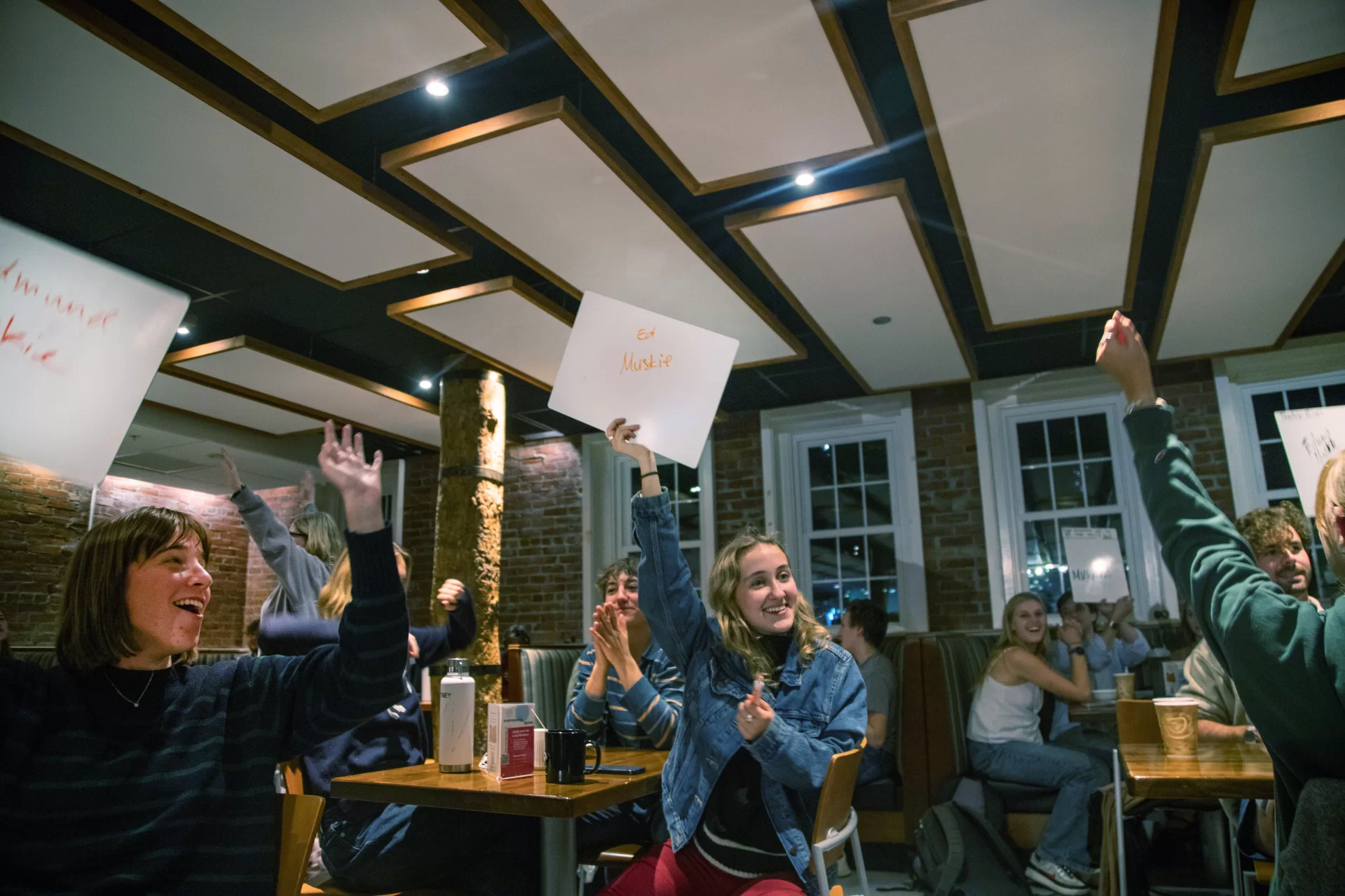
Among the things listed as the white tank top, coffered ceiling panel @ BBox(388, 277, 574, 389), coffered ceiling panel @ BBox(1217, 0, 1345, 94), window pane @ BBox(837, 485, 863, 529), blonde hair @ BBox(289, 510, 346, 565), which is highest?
coffered ceiling panel @ BBox(1217, 0, 1345, 94)

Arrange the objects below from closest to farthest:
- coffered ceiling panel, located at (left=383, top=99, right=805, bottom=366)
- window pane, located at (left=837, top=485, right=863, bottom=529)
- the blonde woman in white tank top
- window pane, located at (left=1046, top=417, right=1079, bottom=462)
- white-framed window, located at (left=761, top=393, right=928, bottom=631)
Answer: coffered ceiling panel, located at (left=383, top=99, right=805, bottom=366) < the blonde woman in white tank top < window pane, located at (left=1046, top=417, right=1079, bottom=462) < white-framed window, located at (left=761, top=393, right=928, bottom=631) < window pane, located at (left=837, top=485, right=863, bottom=529)

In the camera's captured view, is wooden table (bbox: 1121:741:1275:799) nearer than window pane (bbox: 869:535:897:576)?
Yes

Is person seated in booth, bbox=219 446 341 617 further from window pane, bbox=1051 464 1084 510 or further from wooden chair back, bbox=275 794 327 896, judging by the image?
window pane, bbox=1051 464 1084 510

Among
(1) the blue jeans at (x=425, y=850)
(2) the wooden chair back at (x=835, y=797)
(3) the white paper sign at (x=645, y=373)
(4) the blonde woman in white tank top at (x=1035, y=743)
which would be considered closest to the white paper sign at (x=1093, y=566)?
(4) the blonde woman in white tank top at (x=1035, y=743)

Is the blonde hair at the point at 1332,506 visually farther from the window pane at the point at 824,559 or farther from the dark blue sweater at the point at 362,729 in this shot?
the window pane at the point at 824,559

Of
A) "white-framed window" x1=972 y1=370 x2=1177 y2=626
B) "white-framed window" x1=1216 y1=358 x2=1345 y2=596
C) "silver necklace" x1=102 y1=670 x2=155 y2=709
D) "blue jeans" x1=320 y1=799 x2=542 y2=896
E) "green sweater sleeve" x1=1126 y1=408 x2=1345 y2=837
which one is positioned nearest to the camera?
"green sweater sleeve" x1=1126 y1=408 x2=1345 y2=837

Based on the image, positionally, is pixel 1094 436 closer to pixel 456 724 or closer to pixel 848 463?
pixel 848 463

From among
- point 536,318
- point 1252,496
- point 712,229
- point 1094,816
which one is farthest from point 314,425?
point 1252,496

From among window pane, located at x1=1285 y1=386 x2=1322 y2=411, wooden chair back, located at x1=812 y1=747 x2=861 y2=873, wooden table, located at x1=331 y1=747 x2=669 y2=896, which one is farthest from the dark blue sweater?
window pane, located at x1=1285 y1=386 x2=1322 y2=411

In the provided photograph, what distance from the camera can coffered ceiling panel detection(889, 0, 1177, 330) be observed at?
2588 mm

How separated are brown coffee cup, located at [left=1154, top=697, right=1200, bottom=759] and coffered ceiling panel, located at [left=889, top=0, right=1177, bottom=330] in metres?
1.95

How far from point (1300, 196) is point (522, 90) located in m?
3.24

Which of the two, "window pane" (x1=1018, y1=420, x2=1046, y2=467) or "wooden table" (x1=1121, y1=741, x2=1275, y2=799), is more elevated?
"window pane" (x1=1018, y1=420, x2=1046, y2=467)

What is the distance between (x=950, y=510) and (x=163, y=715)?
5.87m
